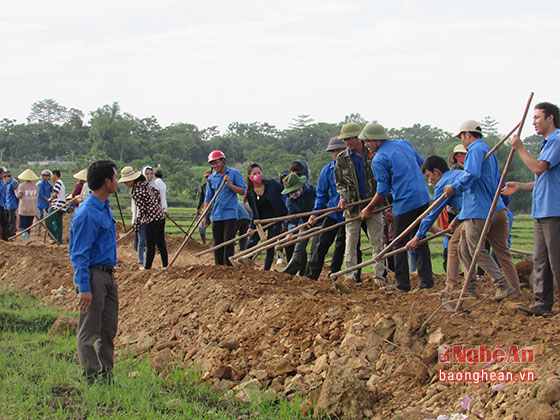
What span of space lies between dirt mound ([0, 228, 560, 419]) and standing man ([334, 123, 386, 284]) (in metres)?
0.51

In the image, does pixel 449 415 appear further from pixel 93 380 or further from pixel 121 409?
pixel 93 380

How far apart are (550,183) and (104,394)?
3761mm

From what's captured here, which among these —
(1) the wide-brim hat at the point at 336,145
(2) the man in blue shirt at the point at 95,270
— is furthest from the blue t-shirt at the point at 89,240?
(1) the wide-brim hat at the point at 336,145

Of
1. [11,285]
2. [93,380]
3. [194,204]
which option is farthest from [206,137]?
[93,380]

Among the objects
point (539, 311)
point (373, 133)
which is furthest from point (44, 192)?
point (539, 311)

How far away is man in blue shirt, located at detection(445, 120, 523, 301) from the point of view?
17.1ft

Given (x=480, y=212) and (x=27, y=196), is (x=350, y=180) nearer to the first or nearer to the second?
(x=480, y=212)

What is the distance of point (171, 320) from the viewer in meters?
6.42

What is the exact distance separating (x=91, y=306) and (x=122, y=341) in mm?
1850

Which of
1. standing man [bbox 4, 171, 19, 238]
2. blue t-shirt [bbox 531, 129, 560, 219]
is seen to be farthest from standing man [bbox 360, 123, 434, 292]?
standing man [bbox 4, 171, 19, 238]

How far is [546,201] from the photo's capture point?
4699mm

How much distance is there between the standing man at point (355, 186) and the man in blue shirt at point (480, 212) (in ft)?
4.57

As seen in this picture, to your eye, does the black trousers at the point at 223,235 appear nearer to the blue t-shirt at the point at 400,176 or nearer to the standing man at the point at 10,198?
the blue t-shirt at the point at 400,176

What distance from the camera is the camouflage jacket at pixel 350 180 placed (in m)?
6.86
